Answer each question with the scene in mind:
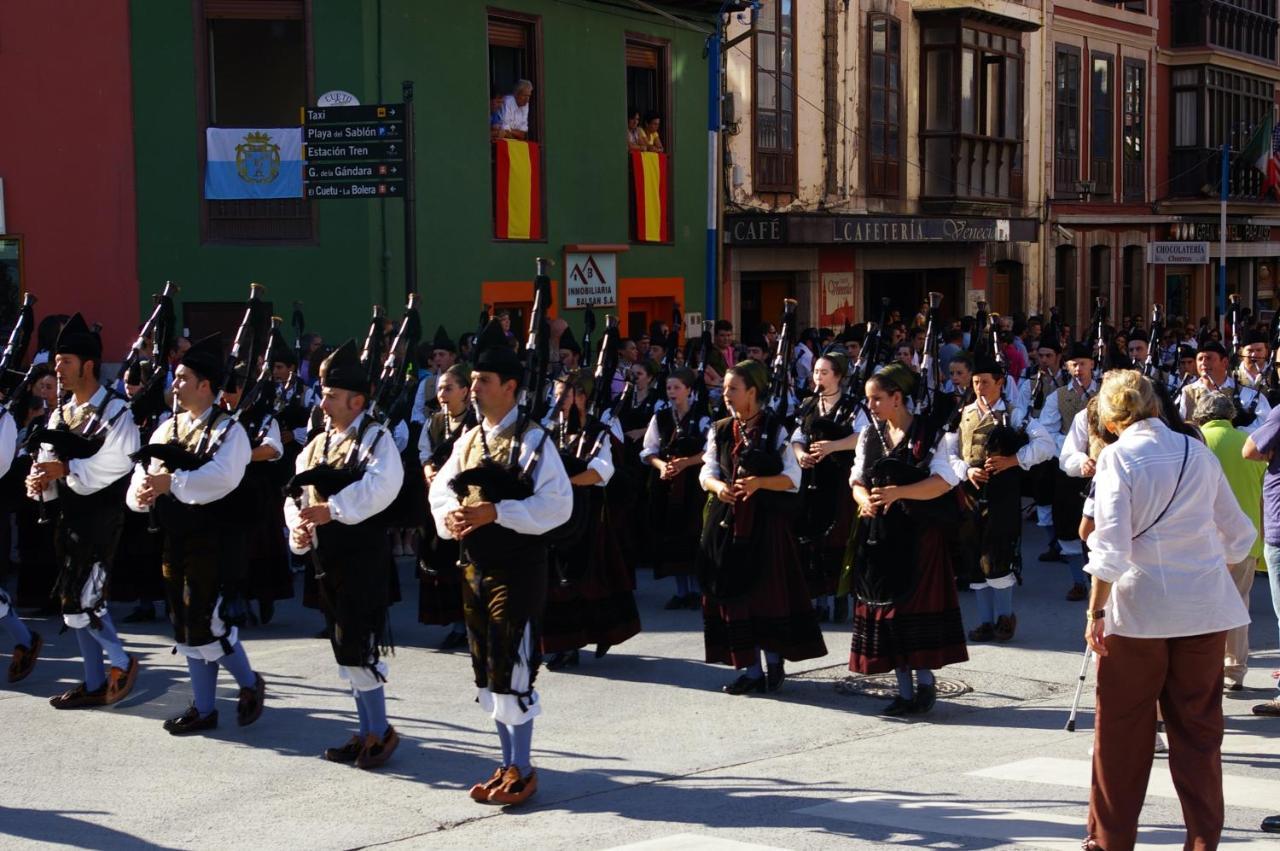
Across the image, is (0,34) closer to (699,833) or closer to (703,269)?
(703,269)

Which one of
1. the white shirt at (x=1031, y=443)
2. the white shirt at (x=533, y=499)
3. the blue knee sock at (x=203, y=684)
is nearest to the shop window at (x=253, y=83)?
the white shirt at (x=1031, y=443)

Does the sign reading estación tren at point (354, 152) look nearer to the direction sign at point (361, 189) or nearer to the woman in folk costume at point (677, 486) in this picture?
the direction sign at point (361, 189)

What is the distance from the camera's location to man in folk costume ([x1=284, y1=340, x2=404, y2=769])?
768cm

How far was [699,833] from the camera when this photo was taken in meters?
6.74

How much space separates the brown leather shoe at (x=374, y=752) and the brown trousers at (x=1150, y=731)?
321 cm

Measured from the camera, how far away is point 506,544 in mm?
7293

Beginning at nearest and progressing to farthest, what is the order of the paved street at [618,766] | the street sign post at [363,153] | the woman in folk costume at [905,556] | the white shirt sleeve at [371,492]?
the paved street at [618,766], the white shirt sleeve at [371,492], the woman in folk costume at [905,556], the street sign post at [363,153]

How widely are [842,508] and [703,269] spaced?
1335cm

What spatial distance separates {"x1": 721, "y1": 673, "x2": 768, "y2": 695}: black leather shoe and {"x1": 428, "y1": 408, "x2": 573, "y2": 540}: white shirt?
7.68 feet

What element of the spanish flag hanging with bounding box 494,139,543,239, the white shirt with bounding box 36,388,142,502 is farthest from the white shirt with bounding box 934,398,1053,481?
the spanish flag hanging with bounding box 494,139,543,239

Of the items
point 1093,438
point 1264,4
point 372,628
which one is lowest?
point 372,628

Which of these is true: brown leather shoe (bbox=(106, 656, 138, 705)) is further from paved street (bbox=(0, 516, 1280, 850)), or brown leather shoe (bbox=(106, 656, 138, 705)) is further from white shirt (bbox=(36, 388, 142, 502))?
white shirt (bbox=(36, 388, 142, 502))

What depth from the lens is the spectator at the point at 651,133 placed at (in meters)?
23.4

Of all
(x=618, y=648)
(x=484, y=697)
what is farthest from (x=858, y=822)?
(x=618, y=648)
